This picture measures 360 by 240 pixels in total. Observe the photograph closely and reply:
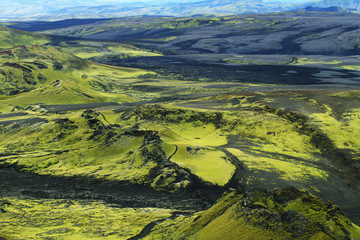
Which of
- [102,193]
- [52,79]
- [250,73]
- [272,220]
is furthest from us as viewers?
[250,73]

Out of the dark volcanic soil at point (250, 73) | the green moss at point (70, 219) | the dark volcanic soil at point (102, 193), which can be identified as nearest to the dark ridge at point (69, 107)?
the dark volcanic soil at point (102, 193)

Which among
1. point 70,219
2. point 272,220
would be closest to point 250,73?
point 70,219

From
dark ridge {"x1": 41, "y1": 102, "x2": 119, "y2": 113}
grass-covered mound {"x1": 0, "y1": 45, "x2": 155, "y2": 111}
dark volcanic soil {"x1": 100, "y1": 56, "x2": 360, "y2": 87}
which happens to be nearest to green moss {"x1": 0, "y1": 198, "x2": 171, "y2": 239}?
dark ridge {"x1": 41, "y1": 102, "x2": 119, "y2": 113}

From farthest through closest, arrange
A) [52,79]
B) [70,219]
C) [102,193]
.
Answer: [52,79]
[102,193]
[70,219]

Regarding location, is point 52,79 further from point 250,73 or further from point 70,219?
point 70,219

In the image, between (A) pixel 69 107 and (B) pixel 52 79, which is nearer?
(A) pixel 69 107

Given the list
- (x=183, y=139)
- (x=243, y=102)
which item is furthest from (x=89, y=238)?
(x=243, y=102)

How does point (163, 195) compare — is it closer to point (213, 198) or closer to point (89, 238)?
point (213, 198)

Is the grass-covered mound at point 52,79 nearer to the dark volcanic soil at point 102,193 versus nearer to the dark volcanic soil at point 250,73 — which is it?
the dark volcanic soil at point 250,73
